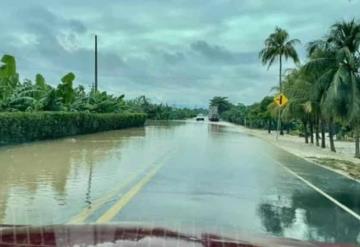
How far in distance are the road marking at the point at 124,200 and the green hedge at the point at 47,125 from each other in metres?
13.2

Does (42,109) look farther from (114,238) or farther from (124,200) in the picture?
(114,238)

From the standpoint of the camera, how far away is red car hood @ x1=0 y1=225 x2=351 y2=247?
2.87m

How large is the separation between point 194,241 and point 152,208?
7429 mm

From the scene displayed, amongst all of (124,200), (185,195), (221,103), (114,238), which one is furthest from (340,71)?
(221,103)

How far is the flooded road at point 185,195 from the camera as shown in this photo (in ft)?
30.2

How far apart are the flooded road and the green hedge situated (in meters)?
6.65

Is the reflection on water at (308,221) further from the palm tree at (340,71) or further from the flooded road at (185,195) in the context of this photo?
the palm tree at (340,71)

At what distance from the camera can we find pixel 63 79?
36.8 m

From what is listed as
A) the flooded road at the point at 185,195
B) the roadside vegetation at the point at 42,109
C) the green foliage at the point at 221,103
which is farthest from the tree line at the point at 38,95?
the green foliage at the point at 221,103

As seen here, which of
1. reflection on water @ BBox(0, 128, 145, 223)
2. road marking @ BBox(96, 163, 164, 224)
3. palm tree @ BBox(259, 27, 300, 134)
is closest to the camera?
road marking @ BBox(96, 163, 164, 224)

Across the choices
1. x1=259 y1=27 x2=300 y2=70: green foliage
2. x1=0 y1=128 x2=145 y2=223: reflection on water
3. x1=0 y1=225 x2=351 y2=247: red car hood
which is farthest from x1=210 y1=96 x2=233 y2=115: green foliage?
x1=0 y1=225 x2=351 y2=247: red car hood

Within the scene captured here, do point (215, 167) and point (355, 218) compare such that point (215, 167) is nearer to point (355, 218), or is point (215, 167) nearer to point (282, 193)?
point (282, 193)

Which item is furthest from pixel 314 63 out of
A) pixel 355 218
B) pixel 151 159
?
pixel 355 218

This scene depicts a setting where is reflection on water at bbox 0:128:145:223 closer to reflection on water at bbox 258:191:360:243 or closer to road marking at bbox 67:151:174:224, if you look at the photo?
road marking at bbox 67:151:174:224
